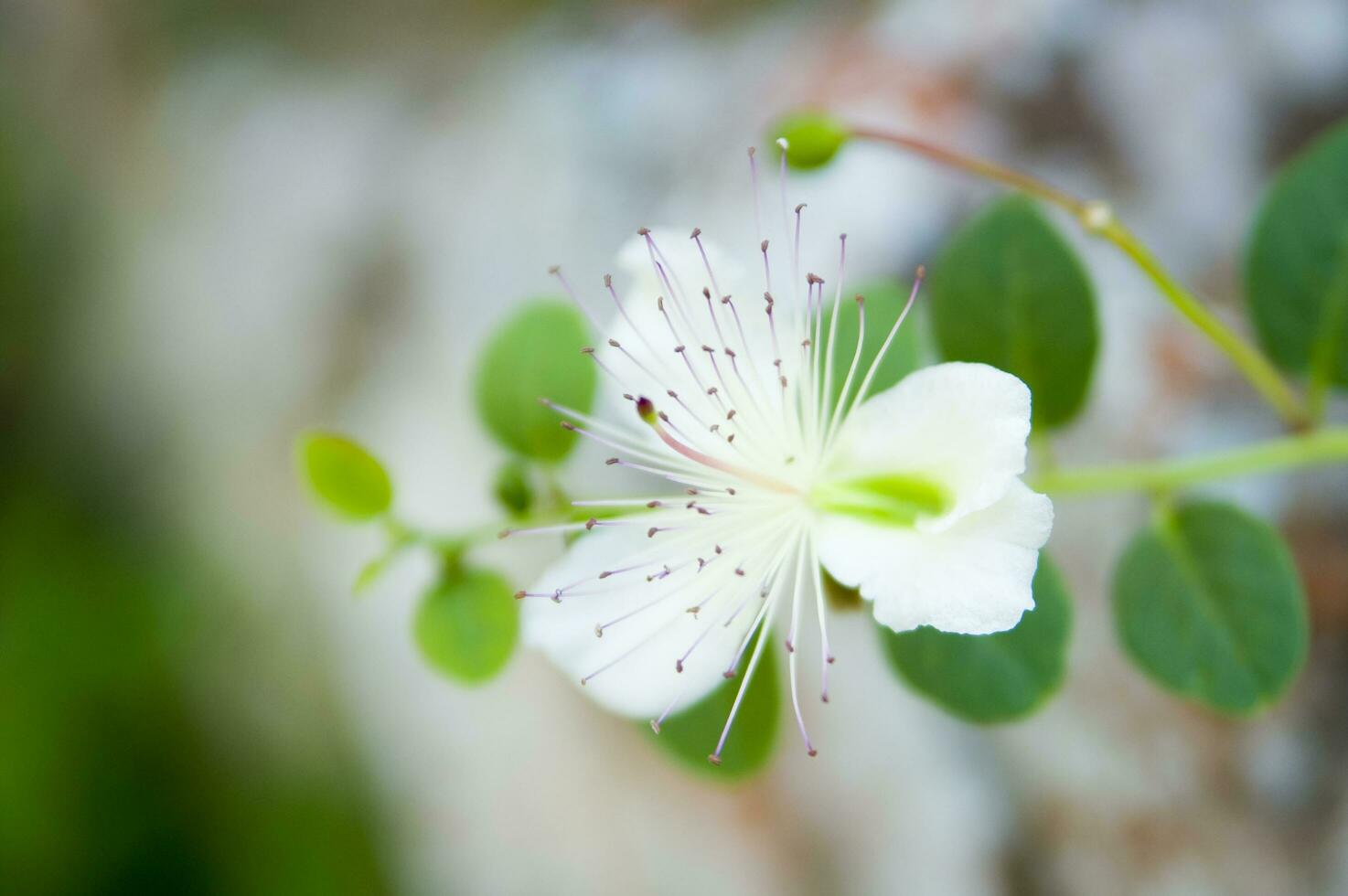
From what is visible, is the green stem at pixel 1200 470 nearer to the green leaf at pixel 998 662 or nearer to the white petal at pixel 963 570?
the green leaf at pixel 998 662

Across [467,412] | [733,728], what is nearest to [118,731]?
[467,412]

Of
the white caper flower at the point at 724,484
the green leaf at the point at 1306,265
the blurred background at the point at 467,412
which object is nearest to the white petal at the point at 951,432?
the white caper flower at the point at 724,484

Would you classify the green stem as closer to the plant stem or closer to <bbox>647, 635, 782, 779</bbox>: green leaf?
the plant stem

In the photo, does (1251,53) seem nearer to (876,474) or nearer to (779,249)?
(779,249)

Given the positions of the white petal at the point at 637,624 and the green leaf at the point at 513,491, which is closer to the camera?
the white petal at the point at 637,624

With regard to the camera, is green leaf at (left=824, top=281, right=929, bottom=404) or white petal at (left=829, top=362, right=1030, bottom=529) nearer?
white petal at (left=829, top=362, right=1030, bottom=529)

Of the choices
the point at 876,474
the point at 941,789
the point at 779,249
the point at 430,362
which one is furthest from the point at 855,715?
the point at 430,362

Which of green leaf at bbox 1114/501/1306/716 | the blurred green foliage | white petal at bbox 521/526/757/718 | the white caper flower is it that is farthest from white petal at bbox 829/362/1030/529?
the blurred green foliage
